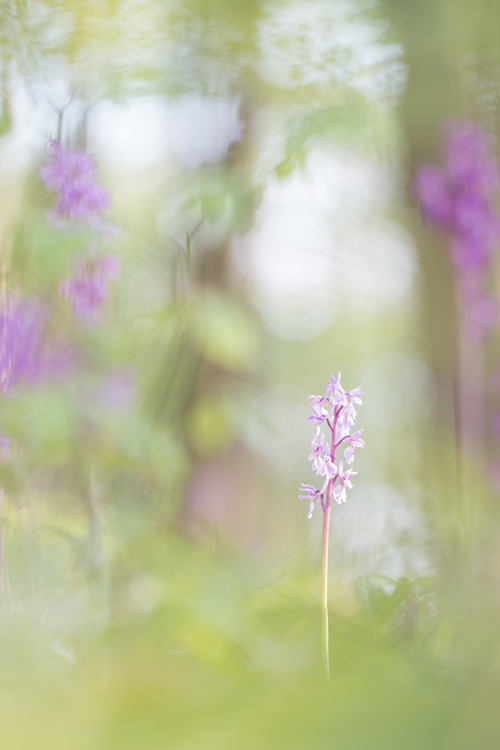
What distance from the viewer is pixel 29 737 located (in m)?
0.11

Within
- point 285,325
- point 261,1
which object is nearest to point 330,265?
point 285,325

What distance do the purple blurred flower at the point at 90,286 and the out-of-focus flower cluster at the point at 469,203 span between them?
0.63 metres

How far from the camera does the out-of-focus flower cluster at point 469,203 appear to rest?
95 cm

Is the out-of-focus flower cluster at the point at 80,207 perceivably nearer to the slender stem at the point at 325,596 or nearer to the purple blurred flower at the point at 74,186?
the purple blurred flower at the point at 74,186

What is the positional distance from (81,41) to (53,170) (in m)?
0.26

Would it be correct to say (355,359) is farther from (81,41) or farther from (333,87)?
(81,41)

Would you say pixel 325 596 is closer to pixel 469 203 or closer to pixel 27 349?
pixel 27 349

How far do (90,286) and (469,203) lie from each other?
0.72 metres

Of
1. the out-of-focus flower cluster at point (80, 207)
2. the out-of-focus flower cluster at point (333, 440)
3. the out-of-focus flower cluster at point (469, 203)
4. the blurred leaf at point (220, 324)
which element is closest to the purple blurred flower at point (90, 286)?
the out-of-focus flower cluster at point (80, 207)

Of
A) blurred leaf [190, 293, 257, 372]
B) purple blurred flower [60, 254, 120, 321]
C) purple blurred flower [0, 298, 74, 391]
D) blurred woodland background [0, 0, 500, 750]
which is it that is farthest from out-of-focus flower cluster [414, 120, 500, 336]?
purple blurred flower [0, 298, 74, 391]

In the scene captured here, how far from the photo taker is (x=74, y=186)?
0.70 metres

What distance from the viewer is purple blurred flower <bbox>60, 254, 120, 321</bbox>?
701mm

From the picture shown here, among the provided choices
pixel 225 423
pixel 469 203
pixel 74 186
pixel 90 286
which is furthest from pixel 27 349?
pixel 469 203

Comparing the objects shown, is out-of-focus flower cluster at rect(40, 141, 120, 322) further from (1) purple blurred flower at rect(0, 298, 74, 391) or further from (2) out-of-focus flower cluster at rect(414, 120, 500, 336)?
(2) out-of-focus flower cluster at rect(414, 120, 500, 336)
